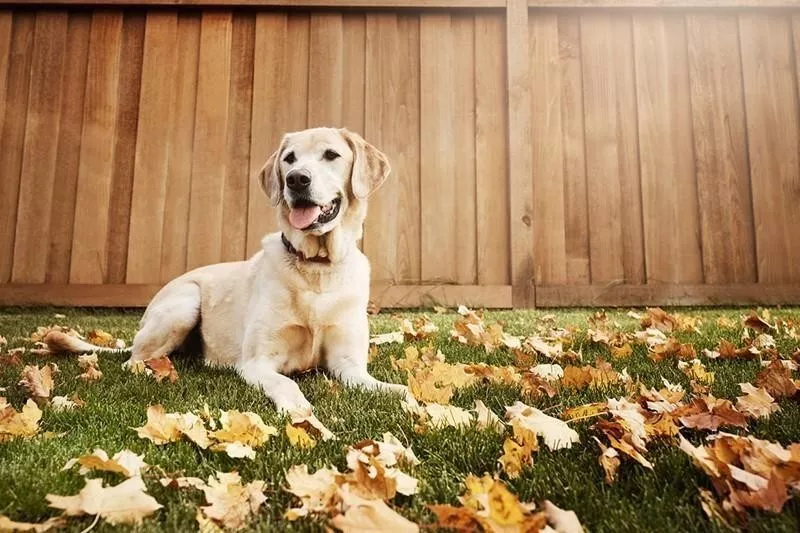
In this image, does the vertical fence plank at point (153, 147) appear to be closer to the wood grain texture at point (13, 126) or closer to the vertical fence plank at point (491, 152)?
the wood grain texture at point (13, 126)

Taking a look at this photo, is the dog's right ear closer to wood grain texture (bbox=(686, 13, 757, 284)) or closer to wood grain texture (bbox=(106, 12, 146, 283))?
wood grain texture (bbox=(106, 12, 146, 283))

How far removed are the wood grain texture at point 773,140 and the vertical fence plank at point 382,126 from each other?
332 cm

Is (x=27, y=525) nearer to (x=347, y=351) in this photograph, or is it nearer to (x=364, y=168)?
(x=347, y=351)

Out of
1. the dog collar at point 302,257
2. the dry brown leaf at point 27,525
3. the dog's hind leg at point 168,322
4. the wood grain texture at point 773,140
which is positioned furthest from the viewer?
the wood grain texture at point 773,140

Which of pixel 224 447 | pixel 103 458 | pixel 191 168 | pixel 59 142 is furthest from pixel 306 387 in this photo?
pixel 59 142

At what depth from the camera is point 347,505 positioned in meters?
0.94

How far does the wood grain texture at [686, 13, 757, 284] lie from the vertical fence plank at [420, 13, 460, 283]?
2.28 m

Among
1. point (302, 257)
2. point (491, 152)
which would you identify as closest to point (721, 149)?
point (491, 152)

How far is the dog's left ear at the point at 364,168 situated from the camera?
2777 mm

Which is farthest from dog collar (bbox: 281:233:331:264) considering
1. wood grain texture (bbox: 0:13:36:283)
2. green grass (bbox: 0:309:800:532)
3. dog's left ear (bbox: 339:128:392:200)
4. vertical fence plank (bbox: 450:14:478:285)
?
wood grain texture (bbox: 0:13:36:283)

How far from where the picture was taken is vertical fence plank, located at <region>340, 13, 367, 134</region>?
5.23 meters

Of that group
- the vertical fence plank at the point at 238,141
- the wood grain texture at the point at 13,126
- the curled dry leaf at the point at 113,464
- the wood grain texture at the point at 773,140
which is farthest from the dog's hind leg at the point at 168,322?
the wood grain texture at the point at 773,140

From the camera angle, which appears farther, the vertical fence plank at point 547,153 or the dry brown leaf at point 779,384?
the vertical fence plank at point 547,153

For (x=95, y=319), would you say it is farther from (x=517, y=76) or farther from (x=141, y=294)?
(x=517, y=76)
